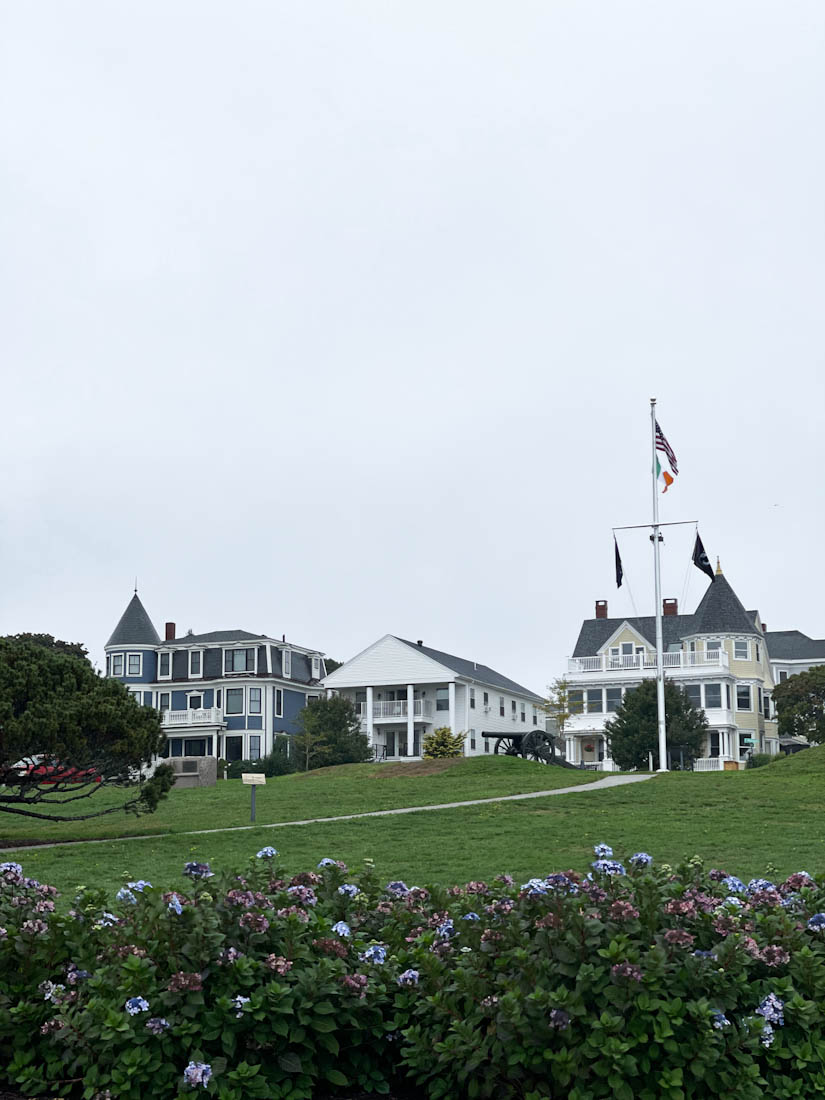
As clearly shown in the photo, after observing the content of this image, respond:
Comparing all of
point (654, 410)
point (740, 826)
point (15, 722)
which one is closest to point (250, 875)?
point (15, 722)

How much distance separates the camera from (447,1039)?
520 cm

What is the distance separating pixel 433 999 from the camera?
5371 mm

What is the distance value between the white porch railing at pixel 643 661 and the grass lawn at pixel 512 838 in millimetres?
29744

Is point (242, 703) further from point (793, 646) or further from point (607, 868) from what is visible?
point (607, 868)

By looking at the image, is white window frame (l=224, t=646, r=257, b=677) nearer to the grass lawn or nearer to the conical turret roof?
the conical turret roof

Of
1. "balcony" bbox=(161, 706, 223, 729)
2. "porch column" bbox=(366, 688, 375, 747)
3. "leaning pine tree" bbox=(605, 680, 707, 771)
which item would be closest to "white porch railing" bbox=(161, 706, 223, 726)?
"balcony" bbox=(161, 706, 223, 729)

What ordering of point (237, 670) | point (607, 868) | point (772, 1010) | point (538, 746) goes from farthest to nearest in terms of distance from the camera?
1. point (237, 670)
2. point (538, 746)
3. point (607, 868)
4. point (772, 1010)

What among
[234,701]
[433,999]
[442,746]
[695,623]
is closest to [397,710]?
[442,746]

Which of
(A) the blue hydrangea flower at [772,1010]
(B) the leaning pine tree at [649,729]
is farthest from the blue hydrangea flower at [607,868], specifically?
(B) the leaning pine tree at [649,729]

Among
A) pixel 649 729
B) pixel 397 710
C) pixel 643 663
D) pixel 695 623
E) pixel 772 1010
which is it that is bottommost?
pixel 649 729

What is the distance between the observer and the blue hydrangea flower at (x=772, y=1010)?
521cm

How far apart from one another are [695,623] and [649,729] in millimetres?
16431

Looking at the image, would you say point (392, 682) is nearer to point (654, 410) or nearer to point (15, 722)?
point (654, 410)

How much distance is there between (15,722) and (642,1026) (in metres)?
14.6
